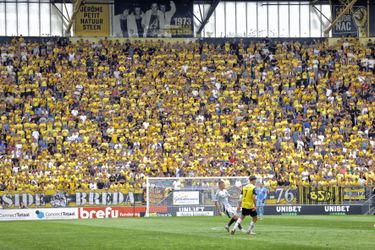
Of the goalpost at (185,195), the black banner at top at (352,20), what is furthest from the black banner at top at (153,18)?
the goalpost at (185,195)

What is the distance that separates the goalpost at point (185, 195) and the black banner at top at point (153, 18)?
1878 cm

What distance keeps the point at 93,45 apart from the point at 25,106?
8595 mm

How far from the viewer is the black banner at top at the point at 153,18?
63.5 meters

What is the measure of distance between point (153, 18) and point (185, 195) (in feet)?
68.7

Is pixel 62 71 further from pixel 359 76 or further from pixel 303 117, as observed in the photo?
pixel 359 76

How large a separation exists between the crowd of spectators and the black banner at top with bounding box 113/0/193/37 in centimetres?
186

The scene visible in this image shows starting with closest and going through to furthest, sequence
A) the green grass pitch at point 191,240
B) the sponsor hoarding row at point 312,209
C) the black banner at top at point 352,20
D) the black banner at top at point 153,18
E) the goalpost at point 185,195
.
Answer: the green grass pitch at point 191,240 < the goalpost at point 185,195 < the sponsor hoarding row at point 312,209 < the black banner at top at point 153,18 < the black banner at top at point 352,20

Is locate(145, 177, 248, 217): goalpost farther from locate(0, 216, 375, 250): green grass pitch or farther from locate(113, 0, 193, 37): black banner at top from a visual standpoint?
locate(113, 0, 193, 37): black banner at top

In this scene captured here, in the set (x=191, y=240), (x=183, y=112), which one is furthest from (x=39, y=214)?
(x=191, y=240)

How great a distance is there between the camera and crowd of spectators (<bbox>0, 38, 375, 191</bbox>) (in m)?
51.1

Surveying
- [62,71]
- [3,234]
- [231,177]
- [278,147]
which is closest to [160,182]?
[231,177]

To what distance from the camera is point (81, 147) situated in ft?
171

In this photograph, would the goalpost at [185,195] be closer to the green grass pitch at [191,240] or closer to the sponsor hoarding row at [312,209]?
the sponsor hoarding row at [312,209]

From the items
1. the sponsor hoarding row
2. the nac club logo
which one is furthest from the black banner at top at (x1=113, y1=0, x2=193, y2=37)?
the nac club logo
